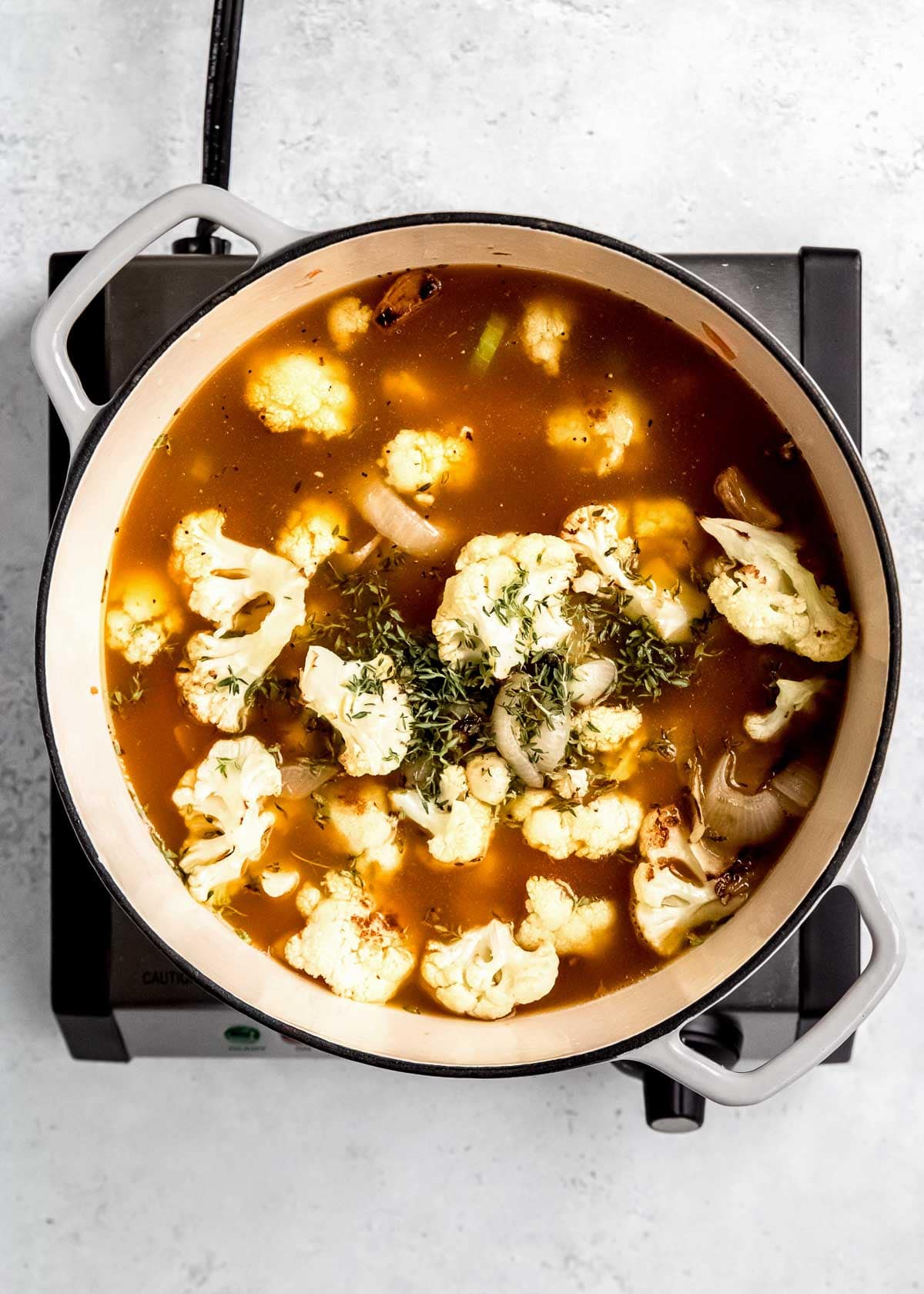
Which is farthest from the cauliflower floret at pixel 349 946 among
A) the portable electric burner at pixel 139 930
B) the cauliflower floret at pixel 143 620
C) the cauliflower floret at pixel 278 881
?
the cauliflower floret at pixel 143 620

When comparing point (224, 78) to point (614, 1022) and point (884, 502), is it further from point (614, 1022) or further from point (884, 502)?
point (614, 1022)

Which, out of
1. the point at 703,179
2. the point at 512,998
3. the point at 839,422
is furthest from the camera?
the point at 703,179

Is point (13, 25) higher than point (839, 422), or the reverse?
point (13, 25)

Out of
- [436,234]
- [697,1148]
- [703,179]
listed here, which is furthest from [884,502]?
Answer: [697,1148]

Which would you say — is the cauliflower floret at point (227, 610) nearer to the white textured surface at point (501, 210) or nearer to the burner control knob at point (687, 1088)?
the white textured surface at point (501, 210)

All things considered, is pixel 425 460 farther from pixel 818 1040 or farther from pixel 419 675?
pixel 818 1040
